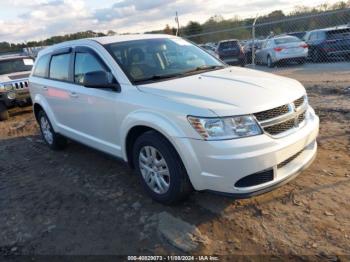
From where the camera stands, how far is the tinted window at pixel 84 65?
467 cm

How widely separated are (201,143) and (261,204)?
3.51 ft

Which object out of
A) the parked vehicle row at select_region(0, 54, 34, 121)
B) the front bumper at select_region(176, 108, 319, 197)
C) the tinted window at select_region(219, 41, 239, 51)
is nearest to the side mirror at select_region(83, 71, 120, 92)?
the front bumper at select_region(176, 108, 319, 197)

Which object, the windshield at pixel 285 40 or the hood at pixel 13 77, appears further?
the windshield at pixel 285 40

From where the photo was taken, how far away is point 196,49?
17.3 feet

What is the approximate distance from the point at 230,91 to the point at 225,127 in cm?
A: 51

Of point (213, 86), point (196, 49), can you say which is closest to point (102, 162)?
point (196, 49)

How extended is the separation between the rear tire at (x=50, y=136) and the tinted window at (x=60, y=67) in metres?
0.92

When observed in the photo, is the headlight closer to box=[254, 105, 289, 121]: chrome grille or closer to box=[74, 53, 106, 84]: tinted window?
box=[254, 105, 289, 121]: chrome grille

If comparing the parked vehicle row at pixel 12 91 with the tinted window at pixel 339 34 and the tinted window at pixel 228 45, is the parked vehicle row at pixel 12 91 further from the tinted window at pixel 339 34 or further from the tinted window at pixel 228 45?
the tinted window at pixel 339 34

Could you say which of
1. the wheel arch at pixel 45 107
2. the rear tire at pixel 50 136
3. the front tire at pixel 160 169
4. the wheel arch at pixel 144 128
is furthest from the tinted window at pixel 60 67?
the front tire at pixel 160 169

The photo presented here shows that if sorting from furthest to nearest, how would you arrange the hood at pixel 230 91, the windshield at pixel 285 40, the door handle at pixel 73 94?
the windshield at pixel 285 40
the door handle at pixel 73 94
the hood at pixel 230 91

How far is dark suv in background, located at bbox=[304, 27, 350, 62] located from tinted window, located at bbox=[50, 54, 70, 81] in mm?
13431

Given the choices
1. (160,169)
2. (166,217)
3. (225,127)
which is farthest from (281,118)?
(166,217)

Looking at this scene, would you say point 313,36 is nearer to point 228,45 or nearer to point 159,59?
point 228,45
